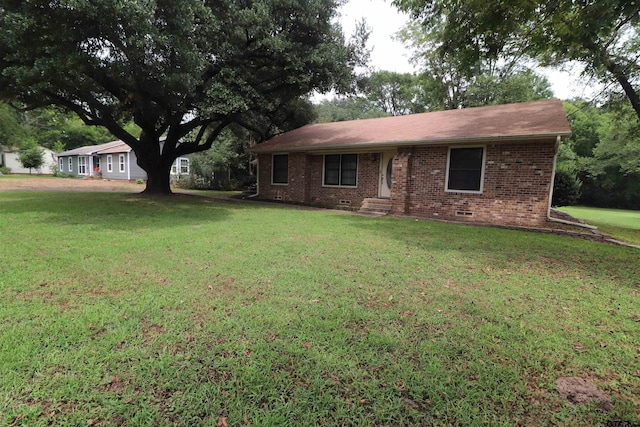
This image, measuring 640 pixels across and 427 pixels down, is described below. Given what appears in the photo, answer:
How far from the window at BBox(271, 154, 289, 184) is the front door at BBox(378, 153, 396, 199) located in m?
4.48

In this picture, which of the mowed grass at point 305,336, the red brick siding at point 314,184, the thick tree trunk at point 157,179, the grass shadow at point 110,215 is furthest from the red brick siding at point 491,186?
the thick tree trunk at point 157,179

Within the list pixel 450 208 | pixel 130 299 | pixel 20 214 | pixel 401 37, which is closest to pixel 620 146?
pixel 401 37

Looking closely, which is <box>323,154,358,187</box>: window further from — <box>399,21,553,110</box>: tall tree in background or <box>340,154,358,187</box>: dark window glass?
<box>399,21,553,110</box>: tall tree in background

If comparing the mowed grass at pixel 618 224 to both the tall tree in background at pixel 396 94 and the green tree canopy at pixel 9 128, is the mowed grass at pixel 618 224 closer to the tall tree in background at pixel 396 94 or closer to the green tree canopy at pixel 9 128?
the tall tree in background at pixel 396 94

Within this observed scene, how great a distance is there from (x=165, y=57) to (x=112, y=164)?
23.5 metres

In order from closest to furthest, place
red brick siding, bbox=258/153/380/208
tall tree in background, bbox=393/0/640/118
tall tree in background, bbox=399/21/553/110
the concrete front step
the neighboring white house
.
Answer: tall tree in background, bbox=393/0/640/118 < the concrete front step < red brick siding, bbox=258/153/380/208 < tall tree in background, bbox=399/21/553/110 < the neighboring white house

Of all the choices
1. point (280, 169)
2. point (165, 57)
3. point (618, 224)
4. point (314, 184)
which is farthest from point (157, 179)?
point (618, 224)

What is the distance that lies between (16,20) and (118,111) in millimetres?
7884

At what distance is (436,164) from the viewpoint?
1045 cm

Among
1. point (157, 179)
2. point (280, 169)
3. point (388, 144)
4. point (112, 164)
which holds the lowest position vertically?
point (157, 179)

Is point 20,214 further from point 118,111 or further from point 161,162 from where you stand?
point 118,111

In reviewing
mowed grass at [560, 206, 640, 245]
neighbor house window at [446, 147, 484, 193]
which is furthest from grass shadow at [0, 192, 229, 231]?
mowed grass at [560, 206, 640, 245]

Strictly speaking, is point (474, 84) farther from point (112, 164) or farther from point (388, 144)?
point (112, 164)

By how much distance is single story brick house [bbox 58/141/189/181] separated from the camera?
26.2m
